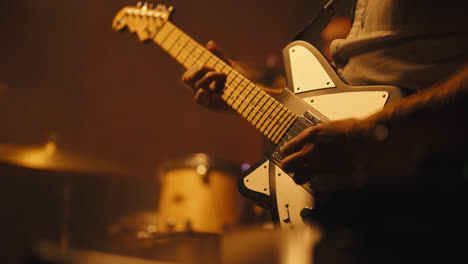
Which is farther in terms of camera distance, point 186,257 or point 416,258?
point 186,257

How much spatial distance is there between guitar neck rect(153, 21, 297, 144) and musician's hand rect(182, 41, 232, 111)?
0.07 feet

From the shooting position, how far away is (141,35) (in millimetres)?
1193

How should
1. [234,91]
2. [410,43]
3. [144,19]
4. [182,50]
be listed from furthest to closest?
[144,19], [182,50], [234,91], [410,43]

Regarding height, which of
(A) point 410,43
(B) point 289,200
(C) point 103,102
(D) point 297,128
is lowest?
(B) point 289,200

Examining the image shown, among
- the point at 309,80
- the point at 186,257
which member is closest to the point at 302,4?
the point at 309,80

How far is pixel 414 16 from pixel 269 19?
1146 mm

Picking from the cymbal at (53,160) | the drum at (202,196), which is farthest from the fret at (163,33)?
the cymbal at (53,160)

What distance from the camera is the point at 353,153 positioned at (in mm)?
689

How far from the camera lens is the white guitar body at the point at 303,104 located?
0.76 meters

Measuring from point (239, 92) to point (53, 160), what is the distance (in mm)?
1189

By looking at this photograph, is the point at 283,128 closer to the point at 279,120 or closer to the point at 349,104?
the point at 279,120

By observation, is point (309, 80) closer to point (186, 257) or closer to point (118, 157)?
point (186, 257)

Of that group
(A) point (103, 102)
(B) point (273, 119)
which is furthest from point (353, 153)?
(A) point (103, 102)

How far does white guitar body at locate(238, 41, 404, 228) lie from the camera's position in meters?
0.76
